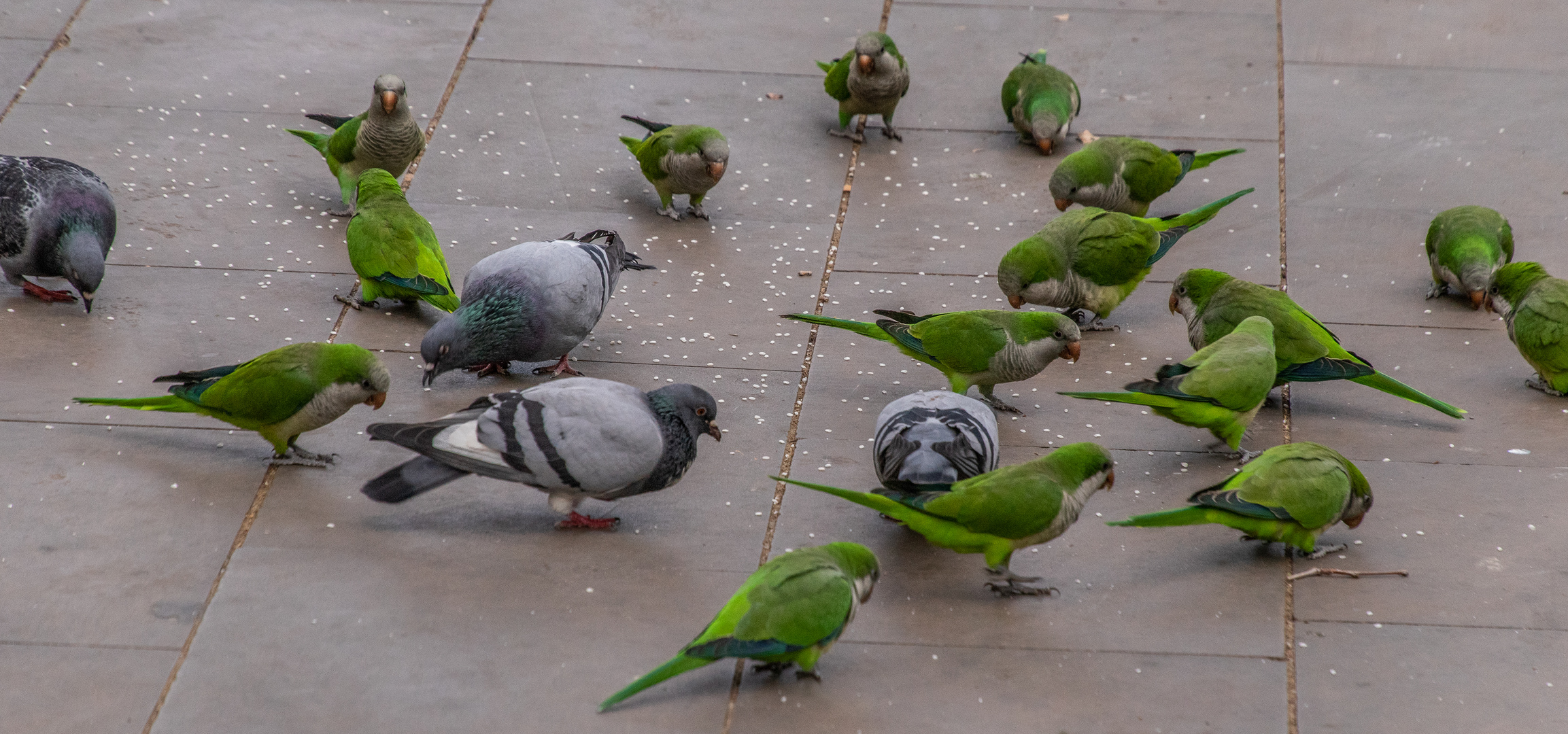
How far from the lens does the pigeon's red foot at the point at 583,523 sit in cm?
507

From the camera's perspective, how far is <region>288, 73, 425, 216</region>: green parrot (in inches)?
272

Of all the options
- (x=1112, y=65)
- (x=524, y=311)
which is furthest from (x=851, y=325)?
(x=1112, y=65)

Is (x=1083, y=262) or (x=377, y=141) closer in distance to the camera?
(x=1083, y=262)

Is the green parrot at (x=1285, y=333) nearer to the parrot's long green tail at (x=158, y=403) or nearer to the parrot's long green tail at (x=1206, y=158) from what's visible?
the parrot's long green tail at (x=1206, y=158)

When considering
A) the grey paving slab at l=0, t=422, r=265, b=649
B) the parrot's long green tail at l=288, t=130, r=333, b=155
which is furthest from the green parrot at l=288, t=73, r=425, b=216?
the grey paving slab at l=0, t=422, r=265, b=649

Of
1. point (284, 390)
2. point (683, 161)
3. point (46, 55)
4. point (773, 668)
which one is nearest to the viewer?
point (773, 668)

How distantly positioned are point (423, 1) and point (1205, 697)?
7.39 metres

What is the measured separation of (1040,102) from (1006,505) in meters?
4.10

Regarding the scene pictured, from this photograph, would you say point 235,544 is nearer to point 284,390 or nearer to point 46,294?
point 284,390

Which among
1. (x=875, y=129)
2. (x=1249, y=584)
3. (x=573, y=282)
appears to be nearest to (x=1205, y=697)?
(x=1249, y=584)

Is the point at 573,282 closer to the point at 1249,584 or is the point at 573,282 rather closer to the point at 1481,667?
the point at 1249,584

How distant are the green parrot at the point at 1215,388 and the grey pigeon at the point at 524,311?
83.1 inches

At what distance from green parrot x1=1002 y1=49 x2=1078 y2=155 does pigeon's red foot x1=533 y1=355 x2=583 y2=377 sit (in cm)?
337

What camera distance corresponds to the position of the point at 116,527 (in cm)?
498
